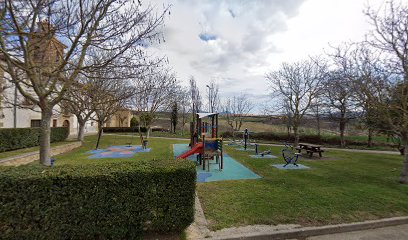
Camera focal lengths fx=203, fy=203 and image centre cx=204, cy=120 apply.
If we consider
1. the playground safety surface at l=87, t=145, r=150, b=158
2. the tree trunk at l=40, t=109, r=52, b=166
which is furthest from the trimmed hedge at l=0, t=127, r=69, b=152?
the tree trunk at l=40, t=109, r=52, b=166

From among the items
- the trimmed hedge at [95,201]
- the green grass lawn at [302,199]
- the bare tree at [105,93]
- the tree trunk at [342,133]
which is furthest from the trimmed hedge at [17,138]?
the tree trunk at [342,133]

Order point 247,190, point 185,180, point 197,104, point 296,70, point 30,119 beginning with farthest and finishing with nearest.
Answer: point 197,104 → point 30,119 → point 296,70 → point 247,190 → point 185,180

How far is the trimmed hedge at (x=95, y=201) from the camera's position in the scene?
10.0 feet

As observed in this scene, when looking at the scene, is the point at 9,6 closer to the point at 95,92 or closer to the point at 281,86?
the point at 95,92

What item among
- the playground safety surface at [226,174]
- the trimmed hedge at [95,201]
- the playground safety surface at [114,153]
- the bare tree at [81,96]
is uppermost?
the bare tree at [81,96]

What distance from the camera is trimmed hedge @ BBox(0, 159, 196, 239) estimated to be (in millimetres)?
3061

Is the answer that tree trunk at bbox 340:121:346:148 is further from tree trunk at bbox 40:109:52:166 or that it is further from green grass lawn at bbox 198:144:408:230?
tree trunk at bbox 40:109:52:166

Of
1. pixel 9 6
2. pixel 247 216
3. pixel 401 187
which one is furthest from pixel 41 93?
pixel 401 187

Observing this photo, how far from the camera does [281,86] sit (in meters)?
18.4

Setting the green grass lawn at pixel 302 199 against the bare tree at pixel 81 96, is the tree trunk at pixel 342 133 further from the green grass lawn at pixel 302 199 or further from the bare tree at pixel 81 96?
the bare tree at pixel 81 96

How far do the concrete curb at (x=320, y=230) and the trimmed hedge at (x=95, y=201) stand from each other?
1.10 meters

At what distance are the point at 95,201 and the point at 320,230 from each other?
162 inches

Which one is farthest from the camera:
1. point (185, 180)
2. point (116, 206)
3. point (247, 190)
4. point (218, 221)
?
point (247, 190)

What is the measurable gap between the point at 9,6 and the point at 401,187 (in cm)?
1130
